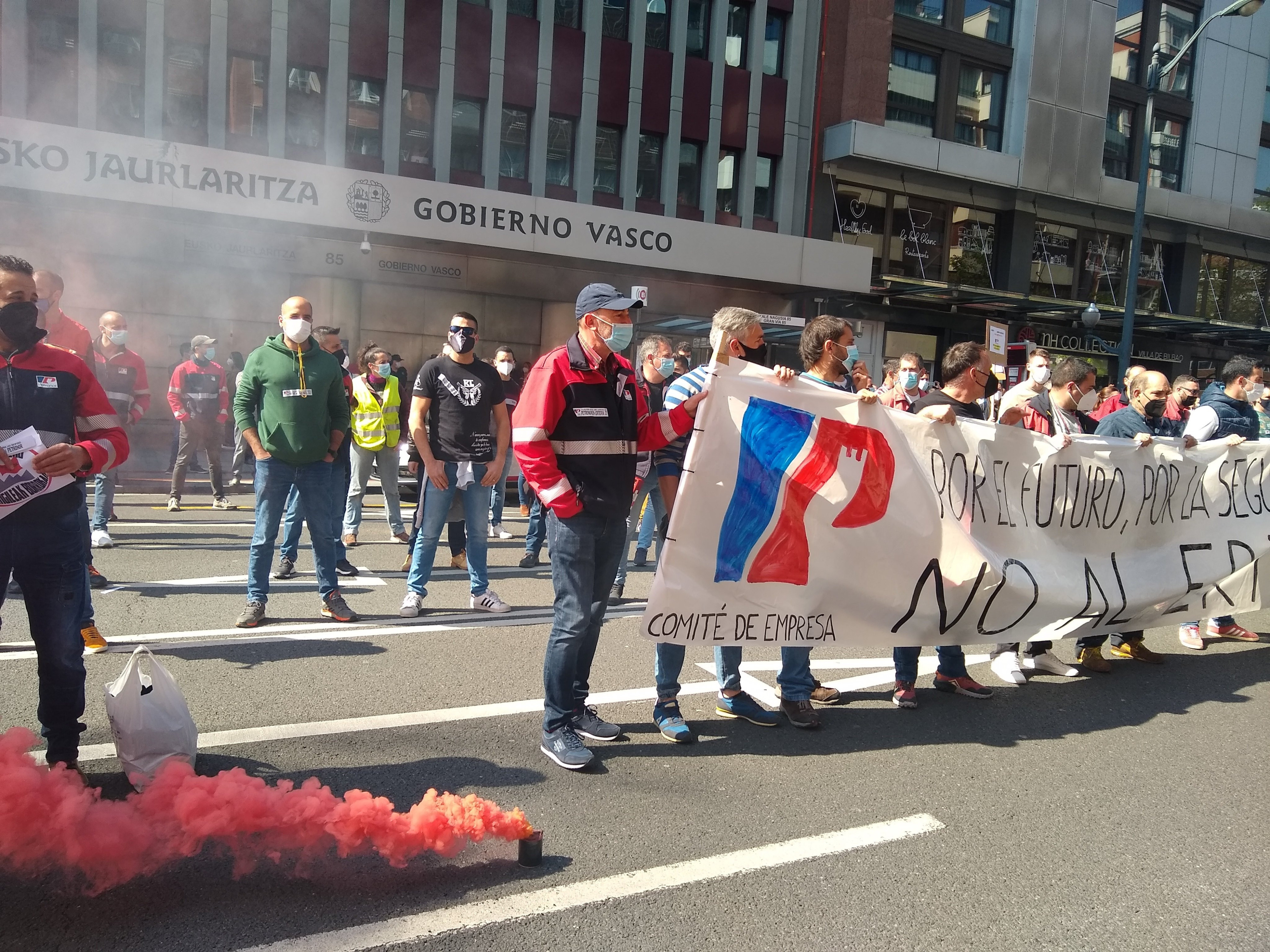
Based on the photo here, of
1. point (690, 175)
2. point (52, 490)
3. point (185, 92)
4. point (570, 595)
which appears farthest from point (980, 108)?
point (52, 490)

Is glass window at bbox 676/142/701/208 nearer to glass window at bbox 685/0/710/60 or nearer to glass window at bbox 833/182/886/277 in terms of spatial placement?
glass window at bbox 685/0/710/60

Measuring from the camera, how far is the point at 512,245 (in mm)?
18094

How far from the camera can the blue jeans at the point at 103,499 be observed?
7328 millimetres

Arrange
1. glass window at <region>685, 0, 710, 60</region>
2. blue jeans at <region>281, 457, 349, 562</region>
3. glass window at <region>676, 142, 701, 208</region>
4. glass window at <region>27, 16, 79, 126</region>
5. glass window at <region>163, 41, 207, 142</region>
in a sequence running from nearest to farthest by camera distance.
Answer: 1. blue jeans at <region>281, 457, 349, 562</region>
2. glass window at <region>27, 16, 79, 126</region>
3. glass window at <region>163, 41, 207, 142</region>
4. glass window at <region>685, 0, 710, 60</region>
5. glass window at <region>676, 142, 701, 208</region>

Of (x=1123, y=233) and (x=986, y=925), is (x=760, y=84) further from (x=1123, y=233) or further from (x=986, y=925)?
(x=986, y=925)

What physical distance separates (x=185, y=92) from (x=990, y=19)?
63.2ft

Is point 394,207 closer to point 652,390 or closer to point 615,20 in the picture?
point 615,20

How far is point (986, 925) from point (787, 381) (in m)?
2.29

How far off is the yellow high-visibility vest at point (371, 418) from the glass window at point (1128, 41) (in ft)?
85.0

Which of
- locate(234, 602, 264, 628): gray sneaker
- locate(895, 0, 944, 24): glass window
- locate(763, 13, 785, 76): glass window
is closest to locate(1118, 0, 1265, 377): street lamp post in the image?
locate(895, 0, 944, 24): glass window

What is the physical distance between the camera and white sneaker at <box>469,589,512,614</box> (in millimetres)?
6238

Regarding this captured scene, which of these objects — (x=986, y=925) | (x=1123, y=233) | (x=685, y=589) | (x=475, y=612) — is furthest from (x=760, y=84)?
(x=986, y=925)

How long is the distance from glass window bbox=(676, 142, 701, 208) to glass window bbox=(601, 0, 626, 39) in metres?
2.70

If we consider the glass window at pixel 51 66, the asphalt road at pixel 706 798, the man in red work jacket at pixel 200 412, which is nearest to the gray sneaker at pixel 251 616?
the asphalt road at pixel 706 798
